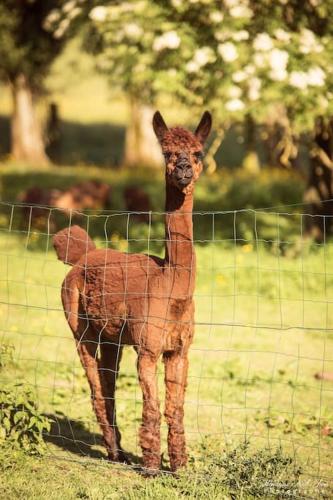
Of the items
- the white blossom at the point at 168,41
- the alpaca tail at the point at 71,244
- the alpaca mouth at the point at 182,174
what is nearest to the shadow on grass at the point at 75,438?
the alpaca tail at the point at 71,244

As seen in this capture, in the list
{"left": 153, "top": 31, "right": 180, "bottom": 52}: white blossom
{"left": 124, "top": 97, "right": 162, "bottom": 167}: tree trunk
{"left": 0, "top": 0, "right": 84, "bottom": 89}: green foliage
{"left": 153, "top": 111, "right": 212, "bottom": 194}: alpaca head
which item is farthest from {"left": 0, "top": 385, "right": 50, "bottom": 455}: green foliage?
{"left": 124, "top": 97, "right": 162, "bottom": 167}: tree trunk

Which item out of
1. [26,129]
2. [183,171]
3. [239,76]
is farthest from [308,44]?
[26,129]

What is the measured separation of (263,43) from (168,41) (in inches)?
55.1

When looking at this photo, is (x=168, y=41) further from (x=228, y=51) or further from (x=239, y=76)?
(x=239, y=76)

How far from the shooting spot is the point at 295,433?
689 cm

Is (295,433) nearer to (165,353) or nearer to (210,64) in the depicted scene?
(165,353)

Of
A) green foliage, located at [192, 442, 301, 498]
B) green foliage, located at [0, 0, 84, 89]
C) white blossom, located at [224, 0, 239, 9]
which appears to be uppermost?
green foliage, located at [0, 0, 84, 89]

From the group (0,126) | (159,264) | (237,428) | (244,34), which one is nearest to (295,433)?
(237,428)

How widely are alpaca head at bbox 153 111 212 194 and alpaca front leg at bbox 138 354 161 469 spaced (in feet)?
4.00

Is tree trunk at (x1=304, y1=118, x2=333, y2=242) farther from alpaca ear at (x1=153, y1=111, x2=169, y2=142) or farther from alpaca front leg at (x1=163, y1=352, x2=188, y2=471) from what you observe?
alpaca front leg at (x1=163, y1=352, x2=188, y2=471)

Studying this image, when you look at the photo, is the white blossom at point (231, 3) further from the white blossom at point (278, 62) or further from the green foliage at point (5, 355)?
the green foliage at point (5, 355)

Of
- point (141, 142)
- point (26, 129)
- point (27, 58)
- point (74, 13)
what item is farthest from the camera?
point (141, 142)

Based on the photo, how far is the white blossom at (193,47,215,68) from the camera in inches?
454

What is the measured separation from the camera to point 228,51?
11.3 meters
